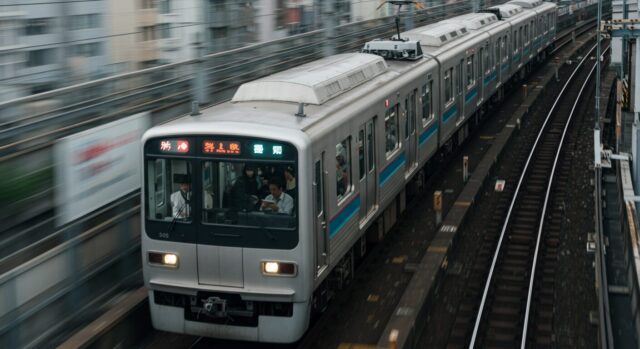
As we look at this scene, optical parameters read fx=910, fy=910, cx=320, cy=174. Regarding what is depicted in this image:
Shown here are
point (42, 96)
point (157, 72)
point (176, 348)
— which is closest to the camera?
point (176, 348)

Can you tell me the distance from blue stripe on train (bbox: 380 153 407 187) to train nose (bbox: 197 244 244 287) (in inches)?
138

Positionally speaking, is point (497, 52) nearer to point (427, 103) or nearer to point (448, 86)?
point (448, 86)

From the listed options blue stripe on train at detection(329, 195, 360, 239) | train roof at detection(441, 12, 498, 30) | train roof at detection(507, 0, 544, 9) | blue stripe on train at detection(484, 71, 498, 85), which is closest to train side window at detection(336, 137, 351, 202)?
blue stripe on train at detection(329, 195, 360, 239)

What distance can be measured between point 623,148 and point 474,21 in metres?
5.03

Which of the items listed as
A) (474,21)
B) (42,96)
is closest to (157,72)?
(42,96)

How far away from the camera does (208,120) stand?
8.84 m

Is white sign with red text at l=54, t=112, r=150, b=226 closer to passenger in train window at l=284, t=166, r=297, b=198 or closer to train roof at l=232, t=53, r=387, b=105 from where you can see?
train roof at l=232, t=53, r=387, b=105

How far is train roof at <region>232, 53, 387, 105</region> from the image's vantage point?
1008 cm

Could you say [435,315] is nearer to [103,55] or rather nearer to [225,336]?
[225,336]

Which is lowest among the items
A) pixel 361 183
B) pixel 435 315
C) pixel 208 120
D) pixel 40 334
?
pixel 435 315

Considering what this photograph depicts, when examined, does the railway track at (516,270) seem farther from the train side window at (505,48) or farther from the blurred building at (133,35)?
the blurred building at (133,35)

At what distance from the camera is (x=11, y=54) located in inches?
645

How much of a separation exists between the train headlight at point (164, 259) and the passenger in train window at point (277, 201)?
1.00 meters

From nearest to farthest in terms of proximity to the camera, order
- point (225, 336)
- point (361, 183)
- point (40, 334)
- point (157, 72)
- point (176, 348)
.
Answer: point (40, 334)
point (225, 336)
point (176, 348)
point (361, 183)
point (157, 72)
